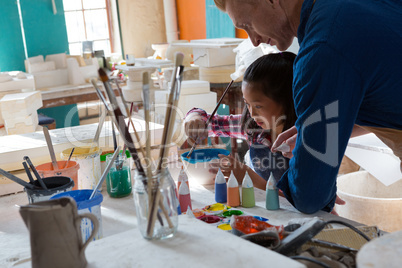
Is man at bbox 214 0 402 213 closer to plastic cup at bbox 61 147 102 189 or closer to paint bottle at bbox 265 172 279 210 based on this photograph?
paint bottle at bbox 265 172 279 210

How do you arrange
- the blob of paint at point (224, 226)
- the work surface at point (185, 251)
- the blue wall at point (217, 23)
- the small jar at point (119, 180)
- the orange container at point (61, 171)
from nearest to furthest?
the work surface at point (185, 251)
the blob of paint at point (224, 226)
the orange container at point (61, 171)
the small jar at point (119, 180)
the blue wall at point (217, 23)

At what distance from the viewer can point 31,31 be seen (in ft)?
21.2

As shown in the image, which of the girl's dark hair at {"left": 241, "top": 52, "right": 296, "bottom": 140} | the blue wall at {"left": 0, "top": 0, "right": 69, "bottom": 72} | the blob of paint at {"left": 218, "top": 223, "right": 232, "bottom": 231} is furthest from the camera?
the blue wall at {"left": 0, "top": 0, "right": 69, "bottom": 72}

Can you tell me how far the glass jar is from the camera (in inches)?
35.9

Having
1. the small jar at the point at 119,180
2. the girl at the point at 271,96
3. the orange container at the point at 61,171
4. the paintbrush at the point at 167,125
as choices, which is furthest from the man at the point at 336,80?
the orange container at the point at 61,171

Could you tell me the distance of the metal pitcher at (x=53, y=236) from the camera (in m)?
0.81

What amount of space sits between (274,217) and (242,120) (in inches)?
35.6

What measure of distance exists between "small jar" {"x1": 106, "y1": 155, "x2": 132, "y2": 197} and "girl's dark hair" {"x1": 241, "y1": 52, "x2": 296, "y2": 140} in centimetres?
66

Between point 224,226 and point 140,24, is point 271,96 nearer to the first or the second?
point 224,226

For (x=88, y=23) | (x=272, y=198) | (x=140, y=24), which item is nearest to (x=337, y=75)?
(x=272, y=198)

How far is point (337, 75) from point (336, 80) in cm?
1

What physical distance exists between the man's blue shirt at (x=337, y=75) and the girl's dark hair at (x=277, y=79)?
0.58 meters

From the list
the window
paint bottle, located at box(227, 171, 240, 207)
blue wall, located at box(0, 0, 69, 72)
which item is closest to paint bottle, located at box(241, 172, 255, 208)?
paint bottle, located at box(227, 171, 240, 207)

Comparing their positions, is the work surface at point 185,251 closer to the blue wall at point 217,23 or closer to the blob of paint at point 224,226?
the blob of paint at point 224,226
